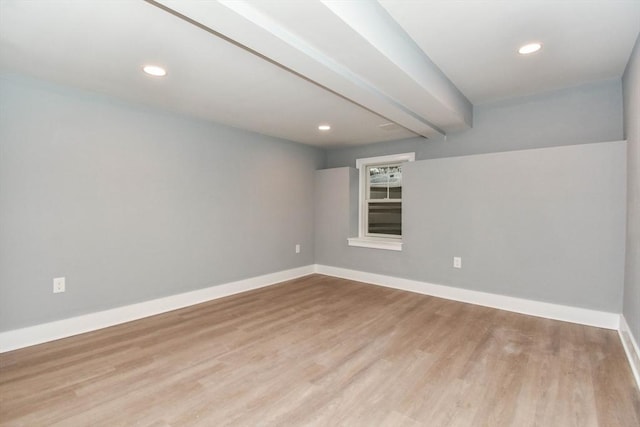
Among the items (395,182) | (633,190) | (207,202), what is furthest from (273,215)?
(633,190)

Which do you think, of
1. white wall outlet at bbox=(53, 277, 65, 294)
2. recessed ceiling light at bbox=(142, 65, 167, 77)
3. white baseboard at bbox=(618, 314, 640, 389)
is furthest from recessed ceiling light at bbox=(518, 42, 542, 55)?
white wall outlet at bbox=(53, 277, 65, 294)

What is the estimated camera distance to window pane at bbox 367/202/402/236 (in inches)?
195

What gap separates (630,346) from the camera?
Result: 2348 millimetres

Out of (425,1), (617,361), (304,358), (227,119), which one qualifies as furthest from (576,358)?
(227,119)

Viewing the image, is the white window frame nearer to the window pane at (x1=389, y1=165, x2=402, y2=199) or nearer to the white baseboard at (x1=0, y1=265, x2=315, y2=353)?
the window pane at (x1=389, y1=165, x2=402, y2=199)

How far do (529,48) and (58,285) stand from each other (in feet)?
14.6

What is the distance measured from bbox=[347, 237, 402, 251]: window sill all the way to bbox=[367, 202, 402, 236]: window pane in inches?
6.9

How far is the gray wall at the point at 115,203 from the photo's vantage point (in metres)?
2.55

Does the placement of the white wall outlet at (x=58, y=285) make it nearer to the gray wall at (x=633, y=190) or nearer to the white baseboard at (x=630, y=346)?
the white baseboard at (x=630, y=346)

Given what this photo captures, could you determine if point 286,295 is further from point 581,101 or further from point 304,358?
point 581,101

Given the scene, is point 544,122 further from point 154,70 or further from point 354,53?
point 154,70

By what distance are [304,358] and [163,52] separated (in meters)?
2.51

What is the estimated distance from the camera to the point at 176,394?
1925 mm

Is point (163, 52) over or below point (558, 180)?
over
